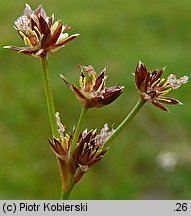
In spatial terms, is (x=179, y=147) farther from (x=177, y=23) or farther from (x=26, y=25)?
(x=26, y=25)

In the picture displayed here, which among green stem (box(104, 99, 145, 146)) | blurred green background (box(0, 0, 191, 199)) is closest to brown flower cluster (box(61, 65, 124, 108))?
green stem (box(104, 99, 145, 146))

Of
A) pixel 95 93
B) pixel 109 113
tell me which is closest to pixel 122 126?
pixel 95 93

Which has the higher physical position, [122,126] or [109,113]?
[109,113]

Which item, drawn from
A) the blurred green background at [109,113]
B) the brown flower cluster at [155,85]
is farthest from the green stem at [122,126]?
the blurred green background at [109,113]

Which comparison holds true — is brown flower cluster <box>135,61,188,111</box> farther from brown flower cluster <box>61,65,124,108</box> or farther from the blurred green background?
the blurred green background

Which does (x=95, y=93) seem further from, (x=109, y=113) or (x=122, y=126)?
(x=109, y=113)

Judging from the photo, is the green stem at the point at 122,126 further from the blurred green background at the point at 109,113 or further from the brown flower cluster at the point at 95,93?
the blurred green background at the point at 109,113

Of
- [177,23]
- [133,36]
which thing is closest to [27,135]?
[133,36]

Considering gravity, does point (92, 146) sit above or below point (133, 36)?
below
